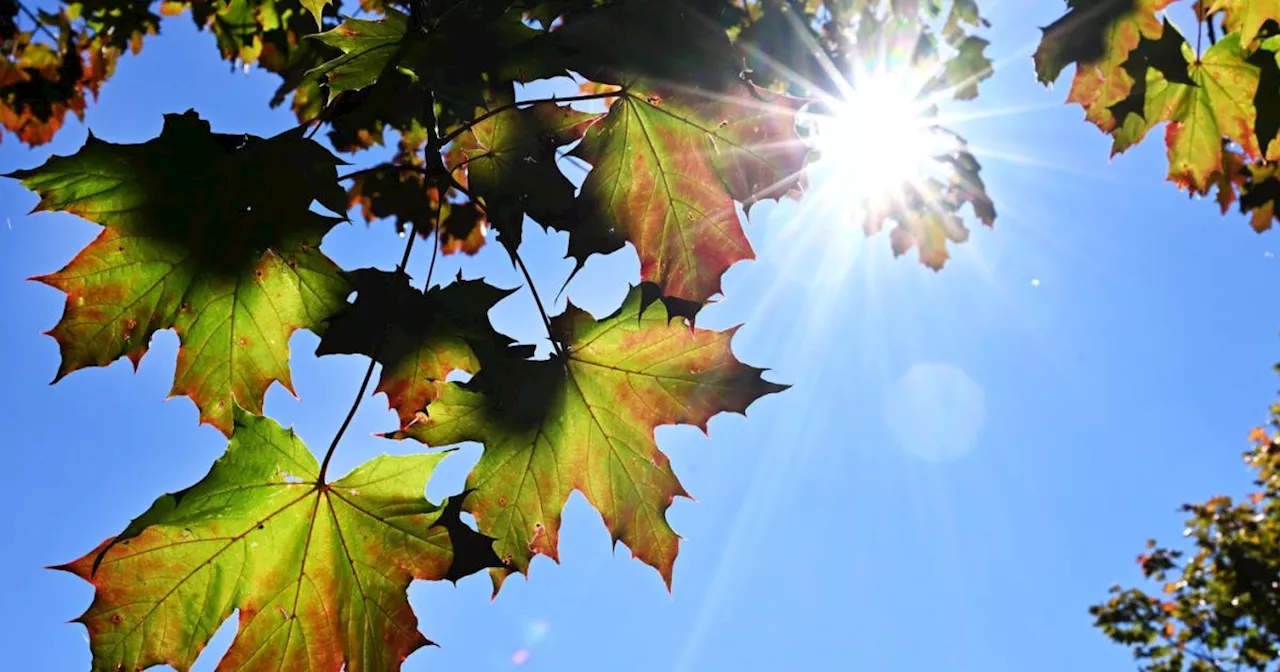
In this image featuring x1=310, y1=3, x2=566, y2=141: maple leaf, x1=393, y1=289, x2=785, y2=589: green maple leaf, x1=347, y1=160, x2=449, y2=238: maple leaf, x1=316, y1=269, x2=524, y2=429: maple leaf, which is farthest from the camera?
x1=347, y1=160, x2=449, y2=238: maple leaf

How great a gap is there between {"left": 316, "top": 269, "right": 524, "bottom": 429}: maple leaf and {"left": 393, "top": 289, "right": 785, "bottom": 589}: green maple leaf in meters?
0.10

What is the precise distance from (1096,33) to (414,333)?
202 centimetres

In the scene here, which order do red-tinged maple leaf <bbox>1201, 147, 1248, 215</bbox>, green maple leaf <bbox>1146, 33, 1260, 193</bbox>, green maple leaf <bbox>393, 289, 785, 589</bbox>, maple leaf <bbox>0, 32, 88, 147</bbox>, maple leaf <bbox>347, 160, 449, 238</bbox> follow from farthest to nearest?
maple leaf <bbox>0, 32, 88, 147</bbox>
maple leaf <bbox>347, 160, 449, 238</bbox>
red-tinged maple leaf <bbox>1201, 147, 1248, 215</bbox>
green maple leaf <bbox>1146, 33, 1260, 193</bbox>
green maple leaf <bbox>393, 289, 785, 589</bbox>

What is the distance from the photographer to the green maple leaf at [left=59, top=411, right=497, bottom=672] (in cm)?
182

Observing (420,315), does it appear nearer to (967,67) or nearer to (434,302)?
(434,302)

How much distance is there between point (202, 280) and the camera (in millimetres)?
1994

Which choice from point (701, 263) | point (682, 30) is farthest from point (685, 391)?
point (682, 30)

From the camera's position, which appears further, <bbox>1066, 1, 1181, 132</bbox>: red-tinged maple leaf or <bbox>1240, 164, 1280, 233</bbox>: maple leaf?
<bbox>1240, 164, 1280, 233</bbox>: maple leaf

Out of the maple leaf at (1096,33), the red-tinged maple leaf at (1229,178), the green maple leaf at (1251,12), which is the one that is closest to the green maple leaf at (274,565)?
the maple leaf at (1096,33)

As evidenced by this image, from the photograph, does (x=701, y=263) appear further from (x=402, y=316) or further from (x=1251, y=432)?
(x=1251, y=432)

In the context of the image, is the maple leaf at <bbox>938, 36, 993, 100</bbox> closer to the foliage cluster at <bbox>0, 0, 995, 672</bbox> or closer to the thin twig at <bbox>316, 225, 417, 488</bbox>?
the foliage cluster at <bbox>0, 0, 995, 672</bbox>

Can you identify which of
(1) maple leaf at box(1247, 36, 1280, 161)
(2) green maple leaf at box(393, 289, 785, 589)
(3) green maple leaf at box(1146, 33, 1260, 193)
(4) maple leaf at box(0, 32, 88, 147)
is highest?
(4) maple leaf at box(0, 32, 88, 147)

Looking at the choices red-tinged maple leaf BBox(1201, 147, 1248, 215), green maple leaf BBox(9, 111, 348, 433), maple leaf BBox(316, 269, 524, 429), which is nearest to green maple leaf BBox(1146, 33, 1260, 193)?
red-tinged maple leaf BBox(1201, 147, 1248, 215)

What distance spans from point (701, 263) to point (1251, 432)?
1545 cm
